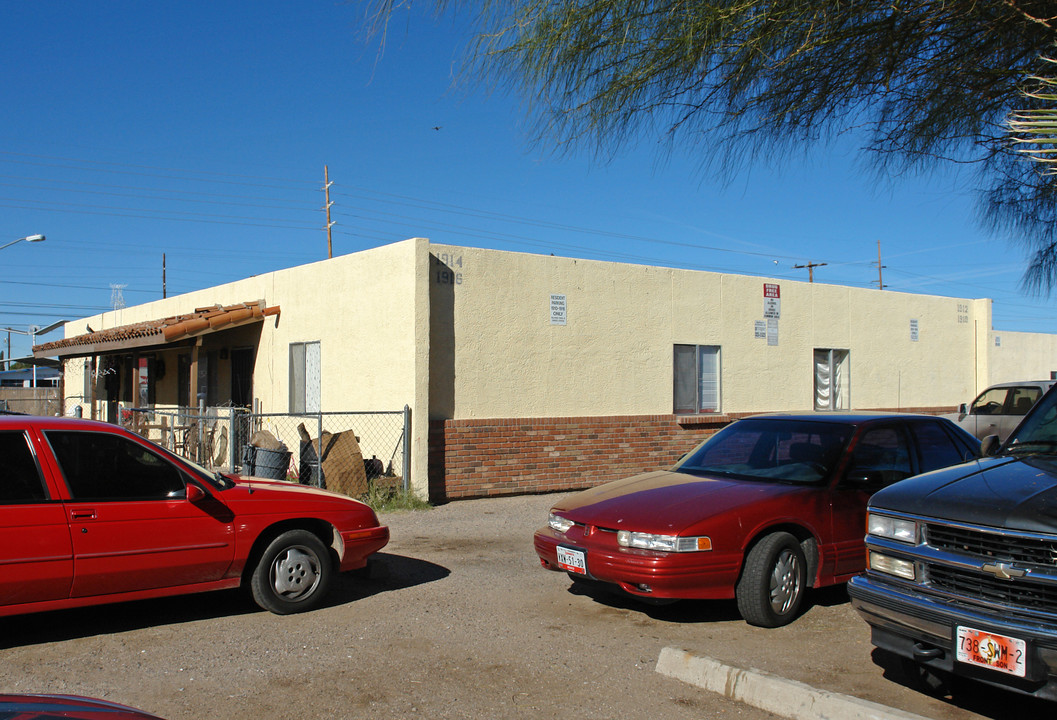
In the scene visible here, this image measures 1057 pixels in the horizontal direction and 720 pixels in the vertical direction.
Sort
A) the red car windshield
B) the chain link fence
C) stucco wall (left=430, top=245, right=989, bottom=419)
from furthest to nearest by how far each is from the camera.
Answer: stucco wall (left=430, top=245, right=989, bottom=419), the chain link fence, the red car windshield

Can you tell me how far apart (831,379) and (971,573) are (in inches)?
546

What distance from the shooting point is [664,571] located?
5.71 meters

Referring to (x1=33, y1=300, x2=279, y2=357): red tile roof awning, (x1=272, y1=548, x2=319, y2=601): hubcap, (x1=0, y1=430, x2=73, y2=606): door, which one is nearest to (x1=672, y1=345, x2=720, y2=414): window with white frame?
(x1=33, y1=300, x2=279, y2=357): red tile roof awning

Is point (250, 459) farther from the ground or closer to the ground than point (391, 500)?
farther from the ground

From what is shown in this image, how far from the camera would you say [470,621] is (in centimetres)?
630

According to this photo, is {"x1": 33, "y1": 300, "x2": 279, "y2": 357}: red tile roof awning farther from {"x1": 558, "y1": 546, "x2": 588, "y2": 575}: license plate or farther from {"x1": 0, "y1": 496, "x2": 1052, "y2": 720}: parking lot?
{"x1": 558, "y1": 546, "x2": 588, "y2": 575}: license plate

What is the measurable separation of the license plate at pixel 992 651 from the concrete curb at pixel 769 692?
370mm

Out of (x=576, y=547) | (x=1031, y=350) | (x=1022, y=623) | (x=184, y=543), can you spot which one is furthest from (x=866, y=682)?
(x=1031, y=350)

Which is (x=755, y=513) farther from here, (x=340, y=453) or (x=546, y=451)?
(x=546, y=451)

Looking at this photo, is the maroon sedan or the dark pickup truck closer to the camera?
the maroon sedan

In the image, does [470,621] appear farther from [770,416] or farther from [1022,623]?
[1022,623]

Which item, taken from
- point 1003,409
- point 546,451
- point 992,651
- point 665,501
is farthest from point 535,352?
point 992,651

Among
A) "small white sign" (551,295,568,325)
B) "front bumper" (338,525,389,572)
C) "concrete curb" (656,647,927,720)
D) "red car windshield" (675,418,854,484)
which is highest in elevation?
"small white sign" (551,295,568,325)

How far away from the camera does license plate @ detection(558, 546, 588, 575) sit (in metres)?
6.16
